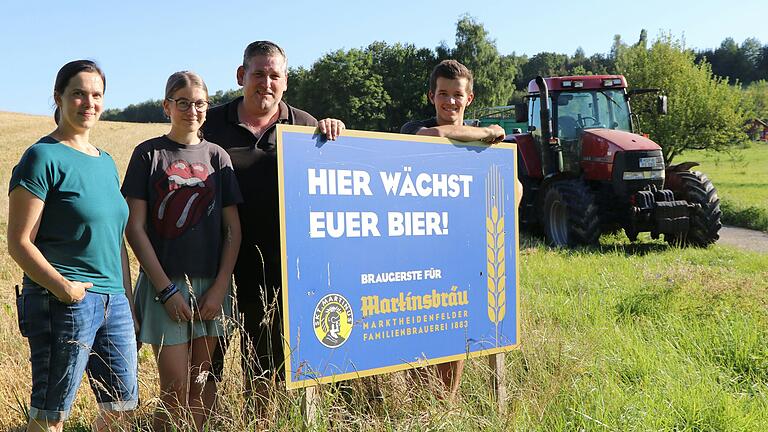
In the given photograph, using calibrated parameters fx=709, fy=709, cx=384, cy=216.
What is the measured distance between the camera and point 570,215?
927cm

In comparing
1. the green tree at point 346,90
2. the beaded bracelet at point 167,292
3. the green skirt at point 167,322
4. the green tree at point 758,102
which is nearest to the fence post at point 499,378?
the green skirt at point 167,322

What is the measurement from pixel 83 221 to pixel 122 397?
2.19 feet

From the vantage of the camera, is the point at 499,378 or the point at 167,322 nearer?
the point at 167,322

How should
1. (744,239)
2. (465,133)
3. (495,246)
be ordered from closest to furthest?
(465,133) → (495,246) → (744,239)

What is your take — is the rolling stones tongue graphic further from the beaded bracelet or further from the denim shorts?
the denim shorts

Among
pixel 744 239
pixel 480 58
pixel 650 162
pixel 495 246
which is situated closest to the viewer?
pixel 495 246

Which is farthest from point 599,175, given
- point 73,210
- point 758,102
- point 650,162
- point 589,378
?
point 758,102

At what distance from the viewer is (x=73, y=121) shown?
95.6 inches

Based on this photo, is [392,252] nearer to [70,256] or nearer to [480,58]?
[70,256]

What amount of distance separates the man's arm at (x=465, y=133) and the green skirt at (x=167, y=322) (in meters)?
1.12

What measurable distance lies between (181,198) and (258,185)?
1.20 ft

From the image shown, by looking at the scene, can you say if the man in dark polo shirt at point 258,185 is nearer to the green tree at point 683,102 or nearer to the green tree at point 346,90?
the green tree at point 683,102

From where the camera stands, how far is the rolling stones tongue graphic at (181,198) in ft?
8.59

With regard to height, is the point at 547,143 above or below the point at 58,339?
above
